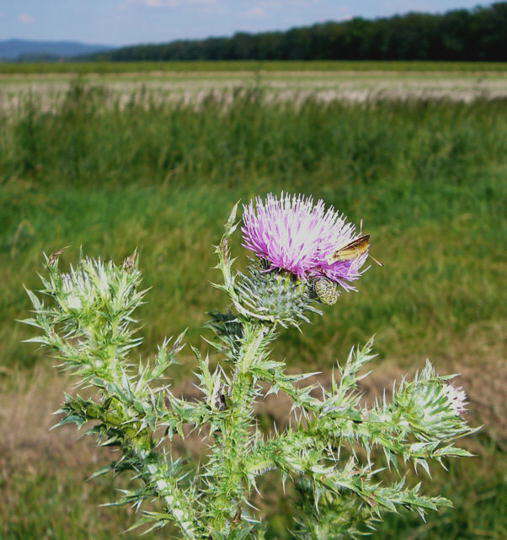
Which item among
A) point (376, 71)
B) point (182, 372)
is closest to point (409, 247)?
point (182, 372)

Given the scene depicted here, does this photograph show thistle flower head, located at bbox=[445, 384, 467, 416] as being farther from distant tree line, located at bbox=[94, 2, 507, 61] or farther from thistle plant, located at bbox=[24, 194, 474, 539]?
distant tree line, located at bbox=[94, 2, 507, 61]

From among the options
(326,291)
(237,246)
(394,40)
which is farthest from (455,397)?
(394,40)

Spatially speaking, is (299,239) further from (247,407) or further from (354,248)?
(247,407)

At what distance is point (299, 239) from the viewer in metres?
0.83

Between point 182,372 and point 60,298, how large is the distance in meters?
3.65

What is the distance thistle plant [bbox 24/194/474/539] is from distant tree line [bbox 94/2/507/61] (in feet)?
227

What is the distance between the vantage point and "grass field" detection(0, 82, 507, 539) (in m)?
3.13

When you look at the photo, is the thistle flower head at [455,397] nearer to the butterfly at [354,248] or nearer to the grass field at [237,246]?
the butterfly at [354,248]

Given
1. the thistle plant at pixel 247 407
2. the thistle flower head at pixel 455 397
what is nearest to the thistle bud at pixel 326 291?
the thistle plant at pixel 247 407

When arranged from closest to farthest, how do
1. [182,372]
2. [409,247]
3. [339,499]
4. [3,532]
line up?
[339,499] < [3,532] < [182,372] < [409,247]

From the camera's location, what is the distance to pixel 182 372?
4309 millimetres

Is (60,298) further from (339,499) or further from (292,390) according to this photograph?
(339,499)

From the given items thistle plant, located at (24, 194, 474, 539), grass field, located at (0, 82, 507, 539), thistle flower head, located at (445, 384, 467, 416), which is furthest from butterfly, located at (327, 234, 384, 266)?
grass field, located at (0, 82, 507, 539)

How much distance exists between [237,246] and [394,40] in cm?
7294
